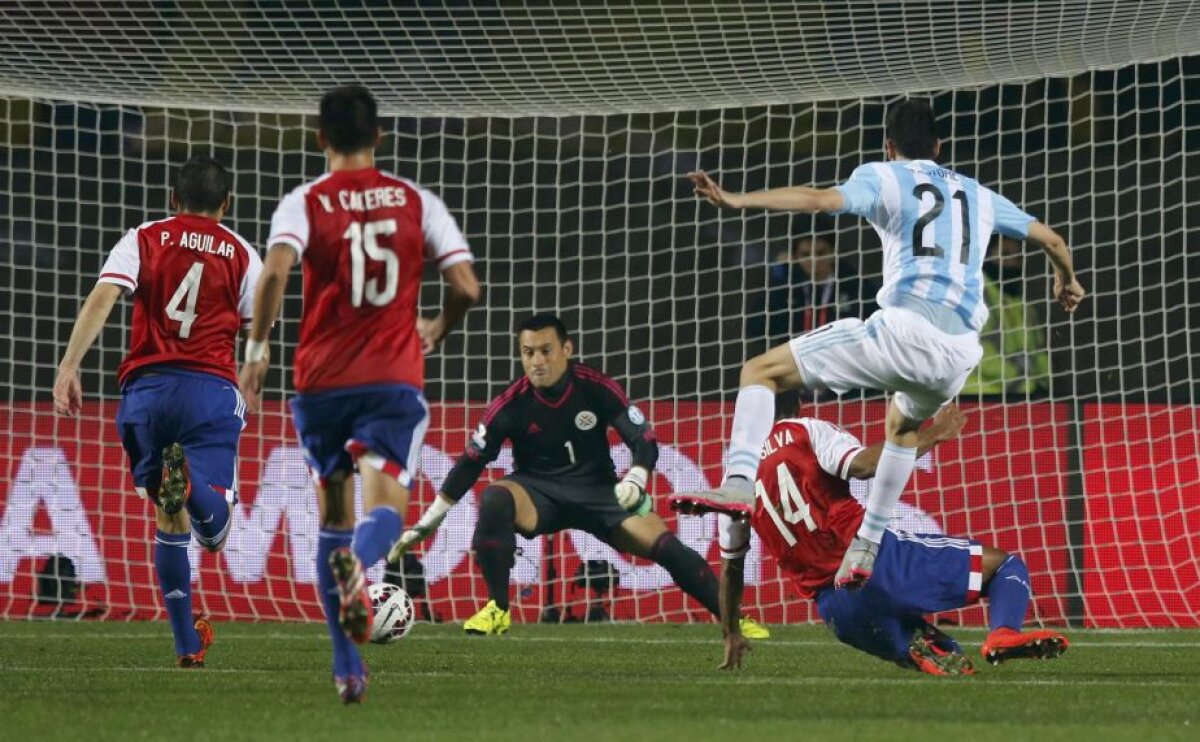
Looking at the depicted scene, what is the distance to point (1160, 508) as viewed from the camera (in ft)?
36.6

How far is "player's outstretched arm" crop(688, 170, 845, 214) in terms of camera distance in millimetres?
5949

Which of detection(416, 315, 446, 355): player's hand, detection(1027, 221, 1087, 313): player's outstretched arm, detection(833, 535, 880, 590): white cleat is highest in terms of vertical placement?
detection(1027, 221, 1087, 313): player's outstretched arm

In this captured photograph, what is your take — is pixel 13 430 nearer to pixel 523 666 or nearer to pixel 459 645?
pixel 459 645

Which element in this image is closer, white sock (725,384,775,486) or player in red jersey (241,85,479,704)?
player in red jersey (241,85,479,704)

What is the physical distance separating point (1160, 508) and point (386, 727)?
745cm

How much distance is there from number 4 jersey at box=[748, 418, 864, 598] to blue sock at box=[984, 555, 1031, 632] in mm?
555

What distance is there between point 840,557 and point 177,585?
2.50 metres

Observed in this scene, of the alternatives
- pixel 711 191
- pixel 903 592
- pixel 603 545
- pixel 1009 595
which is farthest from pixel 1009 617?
pixel 603 545

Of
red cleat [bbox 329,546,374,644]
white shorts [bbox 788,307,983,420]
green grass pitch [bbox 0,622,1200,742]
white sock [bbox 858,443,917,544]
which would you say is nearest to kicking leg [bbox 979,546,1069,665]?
green grass pitch [bbox 0,622,1200,742]

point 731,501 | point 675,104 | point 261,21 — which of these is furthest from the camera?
point 675,104

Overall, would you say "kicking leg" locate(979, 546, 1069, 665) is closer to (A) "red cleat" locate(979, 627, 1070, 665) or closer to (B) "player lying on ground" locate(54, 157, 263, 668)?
(A) "red cleat" locate(979, 627, 1070, 665)

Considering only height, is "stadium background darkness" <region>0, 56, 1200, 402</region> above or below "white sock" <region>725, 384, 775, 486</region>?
above

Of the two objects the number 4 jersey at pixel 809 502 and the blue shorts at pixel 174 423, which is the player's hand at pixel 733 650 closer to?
the number 4 jersey at pixel 809 502

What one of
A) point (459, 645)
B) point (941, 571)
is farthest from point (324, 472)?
point (459, 645)
